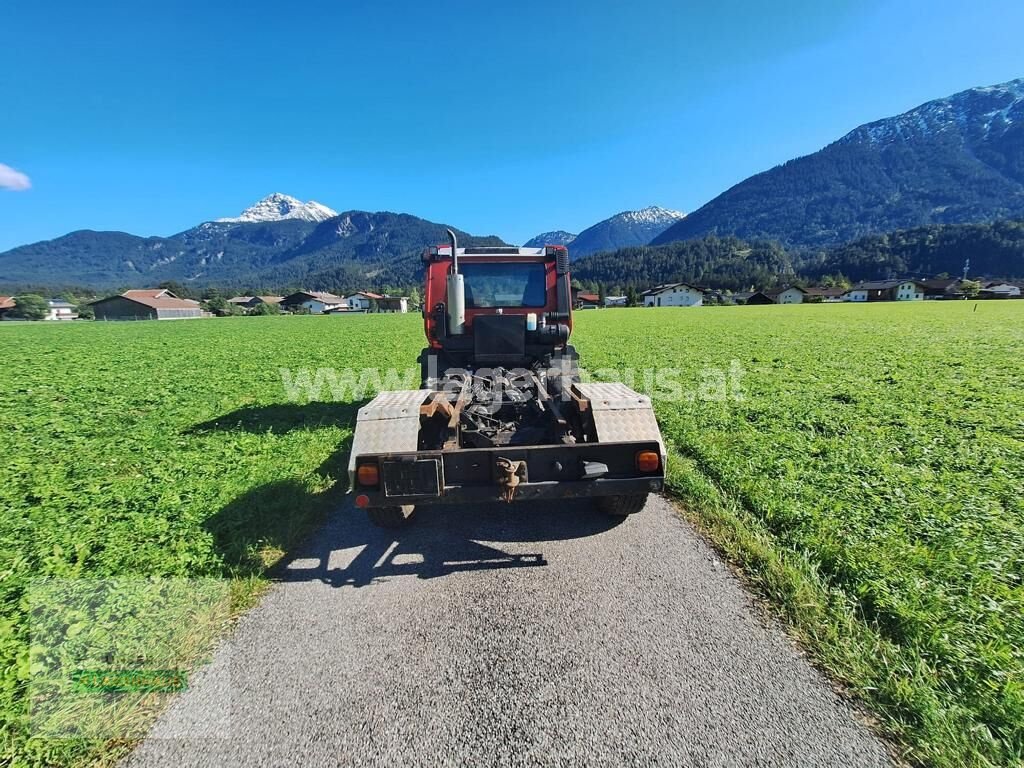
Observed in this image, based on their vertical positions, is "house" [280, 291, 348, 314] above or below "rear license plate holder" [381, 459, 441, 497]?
above

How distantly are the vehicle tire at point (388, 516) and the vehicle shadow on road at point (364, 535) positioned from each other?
0.12 metres

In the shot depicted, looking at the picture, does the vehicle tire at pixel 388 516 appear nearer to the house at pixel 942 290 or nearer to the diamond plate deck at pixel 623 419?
the diamond plate deck at pixel 623 419

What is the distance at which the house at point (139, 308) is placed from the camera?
8462 cm

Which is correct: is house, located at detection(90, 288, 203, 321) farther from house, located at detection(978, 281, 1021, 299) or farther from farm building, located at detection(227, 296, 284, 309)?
house, located at detection(978, 281, 1021, 299)

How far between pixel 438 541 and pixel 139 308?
359 ft

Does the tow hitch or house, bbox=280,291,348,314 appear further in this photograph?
house, bbox=280,291,348,314

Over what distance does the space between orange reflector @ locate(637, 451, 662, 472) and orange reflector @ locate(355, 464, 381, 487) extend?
Answer: 2156 mm

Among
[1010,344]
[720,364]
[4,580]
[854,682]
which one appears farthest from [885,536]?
[1010,344]

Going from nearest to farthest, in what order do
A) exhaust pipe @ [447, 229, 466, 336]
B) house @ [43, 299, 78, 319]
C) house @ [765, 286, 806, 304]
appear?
1. exhaust pipe @ [447, 229, 466, 336]
2. house @ [43, 299, 78, 319]
3. house @ [765, 286, 806, 304]

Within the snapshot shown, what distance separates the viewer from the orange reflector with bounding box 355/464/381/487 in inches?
138

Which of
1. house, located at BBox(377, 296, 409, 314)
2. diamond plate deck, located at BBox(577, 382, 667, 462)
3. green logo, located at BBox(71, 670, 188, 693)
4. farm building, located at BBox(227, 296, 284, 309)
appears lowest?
green logo, located at BBox(71, 670, 188, 693)

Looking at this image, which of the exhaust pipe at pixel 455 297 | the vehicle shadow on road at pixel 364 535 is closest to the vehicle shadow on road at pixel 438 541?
the vehicle shadow on road at pixel 364 535

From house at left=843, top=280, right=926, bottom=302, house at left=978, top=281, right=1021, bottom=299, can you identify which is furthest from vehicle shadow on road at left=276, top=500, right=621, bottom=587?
house at left=843, top=280, right=926, bottom=302

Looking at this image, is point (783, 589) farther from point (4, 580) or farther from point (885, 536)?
point (4, 580)
